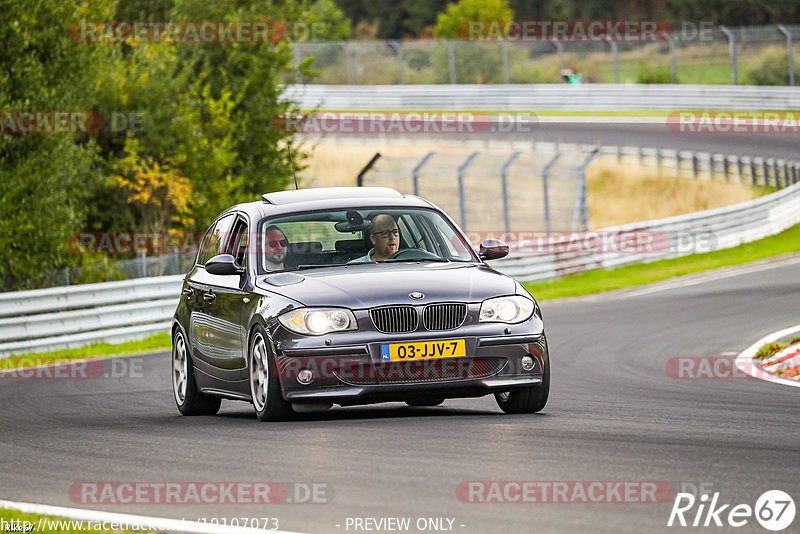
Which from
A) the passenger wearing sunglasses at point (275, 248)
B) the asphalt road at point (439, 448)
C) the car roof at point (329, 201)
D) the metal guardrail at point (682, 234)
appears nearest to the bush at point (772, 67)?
the metal guardrail at point (682, 234)

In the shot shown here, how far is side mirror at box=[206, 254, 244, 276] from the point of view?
1028 cm

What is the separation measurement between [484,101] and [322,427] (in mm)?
43876

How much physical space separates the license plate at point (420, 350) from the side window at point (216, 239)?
2607mm

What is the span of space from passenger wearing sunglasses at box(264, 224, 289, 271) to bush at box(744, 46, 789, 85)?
39.3 meters

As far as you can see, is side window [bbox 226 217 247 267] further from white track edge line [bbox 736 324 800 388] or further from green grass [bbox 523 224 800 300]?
green grass [bbox 523 224 800 300]

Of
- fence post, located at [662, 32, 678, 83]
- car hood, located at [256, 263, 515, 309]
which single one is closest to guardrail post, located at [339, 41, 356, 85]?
fence post, located at [662, 32, 678, 83]

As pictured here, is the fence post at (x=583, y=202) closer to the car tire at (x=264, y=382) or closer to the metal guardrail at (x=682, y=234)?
the metal guardrail at (x=682, y=234)

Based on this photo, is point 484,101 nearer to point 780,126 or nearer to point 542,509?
point 780,126

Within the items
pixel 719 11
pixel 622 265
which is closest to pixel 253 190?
pixel 622 265

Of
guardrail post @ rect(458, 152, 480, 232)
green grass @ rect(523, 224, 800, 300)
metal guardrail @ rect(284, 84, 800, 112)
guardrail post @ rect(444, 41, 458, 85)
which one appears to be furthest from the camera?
guardrail post @ rect(444, 41, 458, 85)

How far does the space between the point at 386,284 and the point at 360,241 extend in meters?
1.02

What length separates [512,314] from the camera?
953 centimetres

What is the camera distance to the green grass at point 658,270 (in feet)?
85.6

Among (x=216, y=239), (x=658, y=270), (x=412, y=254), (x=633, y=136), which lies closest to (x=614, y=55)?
(x=633, y=136)
